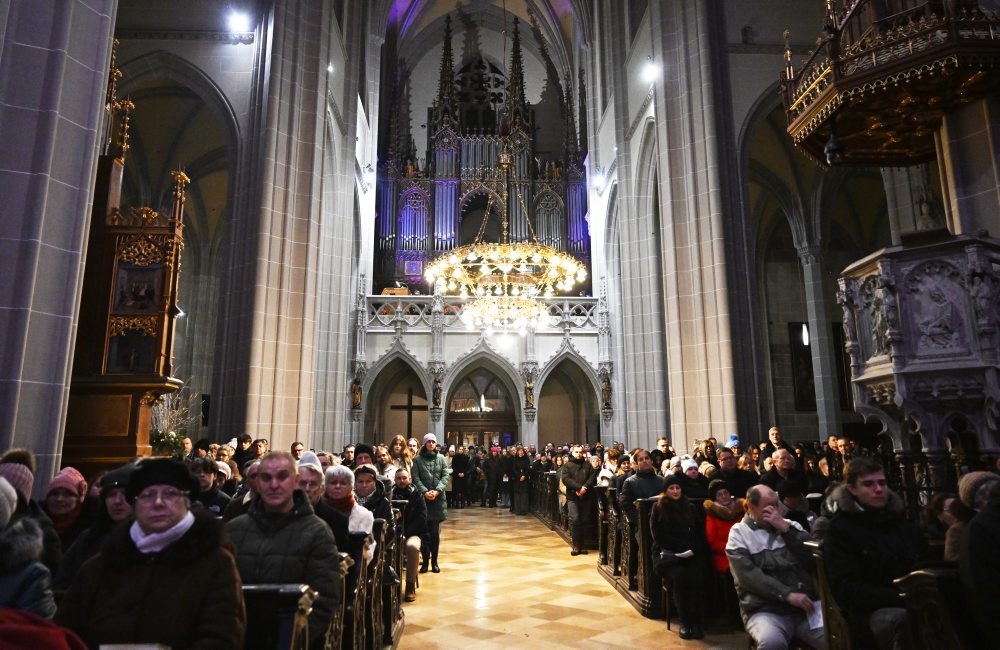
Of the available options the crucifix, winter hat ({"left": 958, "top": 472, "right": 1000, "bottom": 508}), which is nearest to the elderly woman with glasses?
winter hat ({"left": 958, "top": 472, "right": 1000, "bottom": 508})

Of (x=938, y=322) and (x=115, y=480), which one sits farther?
(x=938, y=322)

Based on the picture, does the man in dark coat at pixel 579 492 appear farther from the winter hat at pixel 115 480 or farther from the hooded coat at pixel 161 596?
the hooded coat at pixel 161 596

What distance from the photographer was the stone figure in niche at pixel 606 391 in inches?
709

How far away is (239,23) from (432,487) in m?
9.14

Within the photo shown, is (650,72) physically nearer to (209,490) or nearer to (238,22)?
(238,22)

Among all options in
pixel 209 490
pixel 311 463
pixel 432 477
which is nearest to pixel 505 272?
pixel 432 477

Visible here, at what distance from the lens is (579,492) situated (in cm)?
881

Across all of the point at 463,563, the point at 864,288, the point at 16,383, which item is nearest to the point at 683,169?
the point at 864,288

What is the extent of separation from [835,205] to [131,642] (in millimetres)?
18432

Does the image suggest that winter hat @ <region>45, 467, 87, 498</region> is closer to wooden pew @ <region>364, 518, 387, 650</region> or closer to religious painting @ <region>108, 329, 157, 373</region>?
wooden pew @ <region>364, 518, 387, 650</region>

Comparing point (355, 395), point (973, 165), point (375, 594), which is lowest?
point (375, 594)

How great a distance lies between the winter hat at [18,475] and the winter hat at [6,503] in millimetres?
764

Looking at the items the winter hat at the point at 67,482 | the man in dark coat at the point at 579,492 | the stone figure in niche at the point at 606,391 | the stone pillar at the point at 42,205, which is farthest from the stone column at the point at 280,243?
the stone figure in niche at the point at 606,391

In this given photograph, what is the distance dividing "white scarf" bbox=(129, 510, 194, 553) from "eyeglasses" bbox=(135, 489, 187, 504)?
0.09 m
